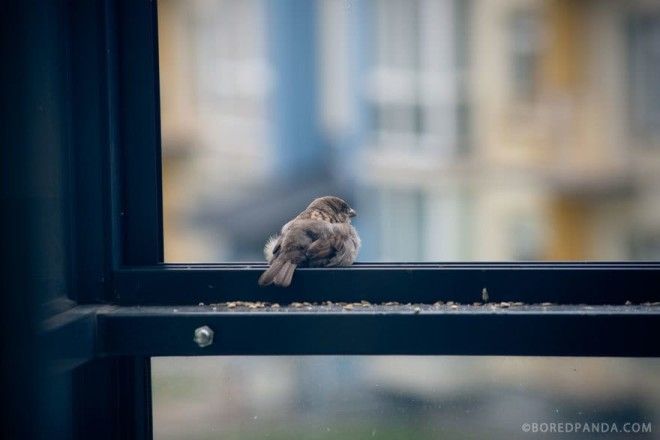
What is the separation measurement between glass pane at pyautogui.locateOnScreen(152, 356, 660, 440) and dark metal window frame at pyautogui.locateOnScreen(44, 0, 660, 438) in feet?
0.43

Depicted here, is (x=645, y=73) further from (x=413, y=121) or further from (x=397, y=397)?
Answer: (x=397, y=397)

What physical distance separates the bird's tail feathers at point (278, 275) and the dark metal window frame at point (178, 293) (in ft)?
0.11

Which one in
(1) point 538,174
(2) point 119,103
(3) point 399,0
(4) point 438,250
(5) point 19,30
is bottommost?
(4) point 438,250

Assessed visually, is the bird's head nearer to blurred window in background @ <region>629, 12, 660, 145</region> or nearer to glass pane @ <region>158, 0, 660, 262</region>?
glass pane @ <region>158, 0, 660, 262</region>

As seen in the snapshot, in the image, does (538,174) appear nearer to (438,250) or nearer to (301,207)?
(438,250)

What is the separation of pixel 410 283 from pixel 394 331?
7.6 inches

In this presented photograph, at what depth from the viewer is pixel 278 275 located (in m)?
1.92

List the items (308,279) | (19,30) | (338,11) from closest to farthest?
(19,30)
(308,279)
(338,11)

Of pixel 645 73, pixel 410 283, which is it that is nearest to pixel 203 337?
pixel 410 283

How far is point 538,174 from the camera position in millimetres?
2023

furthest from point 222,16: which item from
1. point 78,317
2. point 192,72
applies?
point 78,317

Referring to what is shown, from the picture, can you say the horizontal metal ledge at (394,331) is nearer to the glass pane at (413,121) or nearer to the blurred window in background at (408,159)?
the blurred window in background at (408,159)

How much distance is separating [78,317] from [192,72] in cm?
71

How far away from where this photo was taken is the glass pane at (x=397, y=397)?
1.88m
